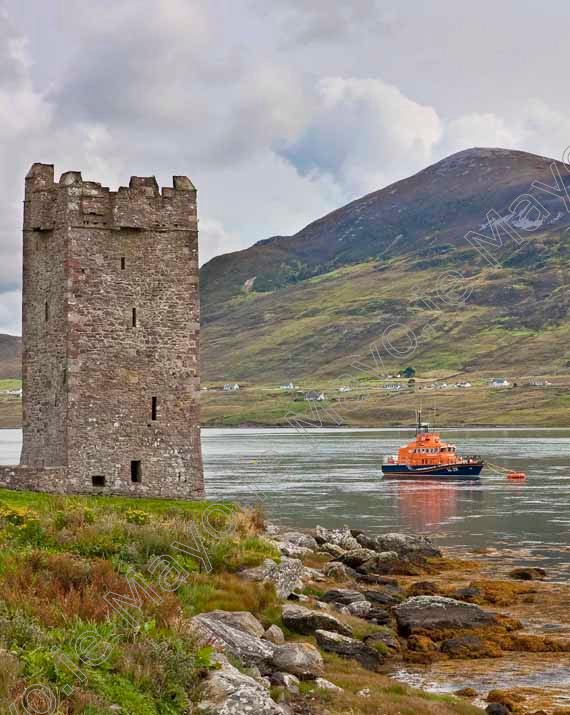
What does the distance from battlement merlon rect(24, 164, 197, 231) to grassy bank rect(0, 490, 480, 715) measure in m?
10.2

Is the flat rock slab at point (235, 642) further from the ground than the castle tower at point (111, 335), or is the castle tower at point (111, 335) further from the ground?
the castle tower at point (111, 335)

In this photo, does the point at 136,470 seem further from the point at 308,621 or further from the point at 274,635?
the point at 274,635

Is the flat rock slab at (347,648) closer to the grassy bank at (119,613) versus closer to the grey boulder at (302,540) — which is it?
the grassy bank at (119,613)

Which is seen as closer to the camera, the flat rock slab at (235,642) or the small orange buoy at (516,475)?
the flat rock slab at (235,642)

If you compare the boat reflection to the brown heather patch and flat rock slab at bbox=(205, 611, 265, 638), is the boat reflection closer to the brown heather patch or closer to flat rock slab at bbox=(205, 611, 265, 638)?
flat rock slab at bbox=(205, 611, 265, 638)

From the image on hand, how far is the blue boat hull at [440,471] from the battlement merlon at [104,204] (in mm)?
53973

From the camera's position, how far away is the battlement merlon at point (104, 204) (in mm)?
33094

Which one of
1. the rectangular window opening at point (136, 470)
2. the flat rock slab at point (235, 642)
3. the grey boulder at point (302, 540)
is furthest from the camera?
the grey boulder at point (302, 540)

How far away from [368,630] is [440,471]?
69.2m

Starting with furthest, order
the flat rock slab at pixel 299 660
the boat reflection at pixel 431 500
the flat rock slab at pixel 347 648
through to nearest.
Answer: the boat reflection at pixel 431 500
the flat rock slab at pixel 347 648
the flat rock slab at pixel 299 660

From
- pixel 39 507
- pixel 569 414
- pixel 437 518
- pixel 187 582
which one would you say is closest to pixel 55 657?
pixel 187 582

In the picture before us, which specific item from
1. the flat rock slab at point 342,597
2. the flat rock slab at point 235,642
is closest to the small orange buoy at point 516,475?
the flat rock slab at point 342,597

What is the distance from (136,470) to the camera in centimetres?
3347

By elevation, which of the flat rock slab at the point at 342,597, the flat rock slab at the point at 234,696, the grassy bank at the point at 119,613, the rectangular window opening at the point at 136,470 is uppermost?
the rectangular window opening at the point at 136,470
